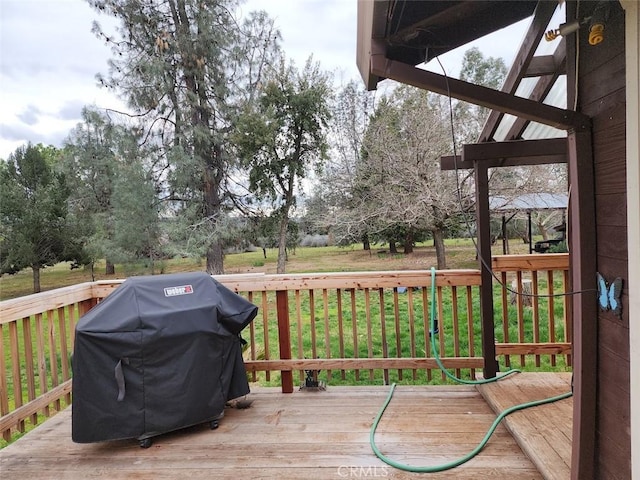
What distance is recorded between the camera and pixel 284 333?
2.74 m

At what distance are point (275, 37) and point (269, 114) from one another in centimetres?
219

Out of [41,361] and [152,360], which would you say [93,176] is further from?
[152,360]

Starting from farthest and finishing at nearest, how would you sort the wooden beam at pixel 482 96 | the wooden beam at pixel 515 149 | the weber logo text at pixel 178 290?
the wooden beam at pixel 515 149 < the weber logo text at pixel 178 290 < the wooden beam at pixel 482 96

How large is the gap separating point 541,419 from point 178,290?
2.15 meters

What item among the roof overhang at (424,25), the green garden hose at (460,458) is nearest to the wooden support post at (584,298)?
the green garden hose at (460,458)

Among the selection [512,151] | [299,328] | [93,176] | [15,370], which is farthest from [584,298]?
[93,176]

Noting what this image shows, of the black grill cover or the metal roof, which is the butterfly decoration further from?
the metal roof

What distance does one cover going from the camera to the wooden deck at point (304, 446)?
1.81m

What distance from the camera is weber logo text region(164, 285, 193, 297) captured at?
2201mm

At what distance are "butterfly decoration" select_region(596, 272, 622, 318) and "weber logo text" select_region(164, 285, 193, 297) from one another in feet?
6.56

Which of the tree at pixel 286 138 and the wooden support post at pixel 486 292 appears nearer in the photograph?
the wooden support post at pixel 486 292

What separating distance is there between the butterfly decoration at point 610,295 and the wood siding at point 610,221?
0.06 feet

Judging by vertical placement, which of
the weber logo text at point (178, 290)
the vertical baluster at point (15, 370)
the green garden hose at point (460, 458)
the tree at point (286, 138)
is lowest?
the green garden hose at point (460, 458)

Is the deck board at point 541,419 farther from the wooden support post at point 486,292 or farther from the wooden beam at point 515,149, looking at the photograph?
the wooden beam at point 515,149
